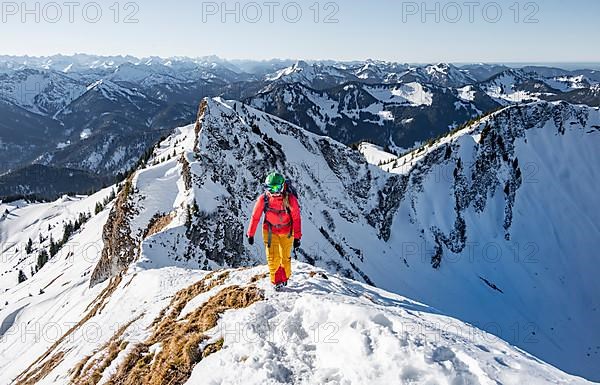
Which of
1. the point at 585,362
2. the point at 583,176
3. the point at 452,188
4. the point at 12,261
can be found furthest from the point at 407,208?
the point at 12,261

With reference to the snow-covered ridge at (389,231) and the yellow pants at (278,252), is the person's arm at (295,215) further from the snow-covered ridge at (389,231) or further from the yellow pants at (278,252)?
the snow-covered ridge at (389,231)

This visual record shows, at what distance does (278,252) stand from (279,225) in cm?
99

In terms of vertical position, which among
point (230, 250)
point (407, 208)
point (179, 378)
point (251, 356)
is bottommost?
point (407, 208)

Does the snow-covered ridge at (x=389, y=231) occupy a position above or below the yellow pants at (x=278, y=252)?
below

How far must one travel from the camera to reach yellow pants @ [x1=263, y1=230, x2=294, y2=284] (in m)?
14.2

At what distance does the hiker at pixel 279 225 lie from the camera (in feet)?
46.3

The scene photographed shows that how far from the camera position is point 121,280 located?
1188 inches

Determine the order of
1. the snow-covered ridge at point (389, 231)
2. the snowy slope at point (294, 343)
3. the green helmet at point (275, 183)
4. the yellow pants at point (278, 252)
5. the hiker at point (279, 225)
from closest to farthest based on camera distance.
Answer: the snowy slope at point (294, 343)
the green helmet at point (275, 183)
the hiker at point (279, 225)
the yellow pants at point (278, 252)
the snow-covered ridge at point (389, 231)

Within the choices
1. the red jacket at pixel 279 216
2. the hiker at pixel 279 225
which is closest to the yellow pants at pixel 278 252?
the hiker at pixel 279 225

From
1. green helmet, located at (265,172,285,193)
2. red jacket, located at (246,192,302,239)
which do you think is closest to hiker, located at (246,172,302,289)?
red jacket, located at (246,192,302,239)

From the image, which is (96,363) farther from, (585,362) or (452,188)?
(452,188)

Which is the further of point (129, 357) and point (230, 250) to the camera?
point (230, 250)

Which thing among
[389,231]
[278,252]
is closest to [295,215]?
[278,252]

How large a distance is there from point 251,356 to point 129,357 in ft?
18.0
